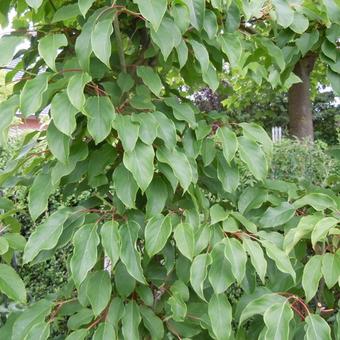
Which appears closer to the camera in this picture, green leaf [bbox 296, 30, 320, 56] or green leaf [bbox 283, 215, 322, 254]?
green leaf [bbox 283, 215, 322, 254]

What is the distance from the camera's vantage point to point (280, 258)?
1.14 m

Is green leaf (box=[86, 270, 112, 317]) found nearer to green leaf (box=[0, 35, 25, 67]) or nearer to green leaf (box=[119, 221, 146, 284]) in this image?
green leaf (box=[119, 221, 146, 284])

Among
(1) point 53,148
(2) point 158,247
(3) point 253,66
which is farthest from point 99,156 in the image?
(3) point 253,66

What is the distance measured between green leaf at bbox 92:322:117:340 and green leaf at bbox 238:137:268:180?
55cm

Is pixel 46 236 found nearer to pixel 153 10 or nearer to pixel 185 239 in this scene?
pixel 185 239

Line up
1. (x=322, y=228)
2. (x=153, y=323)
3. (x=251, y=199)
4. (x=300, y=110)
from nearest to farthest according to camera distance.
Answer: (x=322, y=228) < (x=153, y=323) < (x=251, y=199) < (x=300, y=110)

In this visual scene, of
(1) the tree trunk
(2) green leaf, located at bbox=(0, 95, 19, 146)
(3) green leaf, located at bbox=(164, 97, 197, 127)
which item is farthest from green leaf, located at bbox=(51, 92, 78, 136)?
(1) the tree trunk

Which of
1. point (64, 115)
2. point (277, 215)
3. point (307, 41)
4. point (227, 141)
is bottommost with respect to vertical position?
point (277, 215)

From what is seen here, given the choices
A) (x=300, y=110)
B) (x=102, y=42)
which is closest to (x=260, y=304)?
(x=102, y=42)

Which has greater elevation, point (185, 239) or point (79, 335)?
point (185, 239)

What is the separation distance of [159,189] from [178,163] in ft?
0.33

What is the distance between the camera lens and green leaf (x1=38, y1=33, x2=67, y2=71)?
106 cm

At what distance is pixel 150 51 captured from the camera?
1366mm

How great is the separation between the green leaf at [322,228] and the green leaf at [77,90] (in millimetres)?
633
